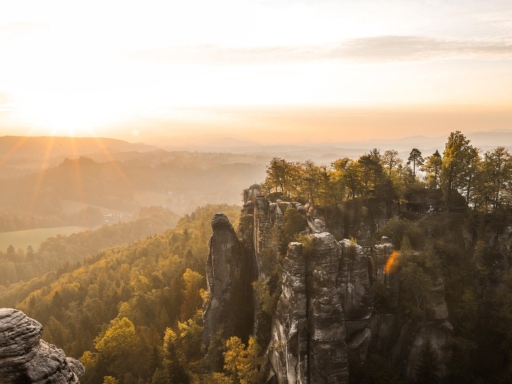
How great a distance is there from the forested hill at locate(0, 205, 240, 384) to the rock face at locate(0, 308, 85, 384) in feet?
104

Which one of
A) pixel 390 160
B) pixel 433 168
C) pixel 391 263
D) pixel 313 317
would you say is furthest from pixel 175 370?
pixel 433 168

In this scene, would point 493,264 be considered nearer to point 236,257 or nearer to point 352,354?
point 352,354

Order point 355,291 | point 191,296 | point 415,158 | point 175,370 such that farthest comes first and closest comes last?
point 191,296 < point 415,158 < point 175,370 < point 355,291

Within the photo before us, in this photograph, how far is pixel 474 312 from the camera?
3866 cm

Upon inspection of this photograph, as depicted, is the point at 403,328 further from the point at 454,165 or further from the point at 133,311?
the point at 133,311

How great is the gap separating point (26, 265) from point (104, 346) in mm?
152292

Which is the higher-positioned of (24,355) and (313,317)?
(24,355)

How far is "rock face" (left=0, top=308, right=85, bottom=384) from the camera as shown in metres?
15.1

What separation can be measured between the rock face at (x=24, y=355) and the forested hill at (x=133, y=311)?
31812 mm

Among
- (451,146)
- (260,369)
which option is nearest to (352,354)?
(260,369)

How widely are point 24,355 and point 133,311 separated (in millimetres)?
65810

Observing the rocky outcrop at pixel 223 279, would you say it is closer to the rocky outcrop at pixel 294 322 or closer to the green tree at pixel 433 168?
the rocky outcrop at pixel 294 322

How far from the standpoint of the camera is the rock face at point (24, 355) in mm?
15141

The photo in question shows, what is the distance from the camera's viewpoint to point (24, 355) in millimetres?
15539
